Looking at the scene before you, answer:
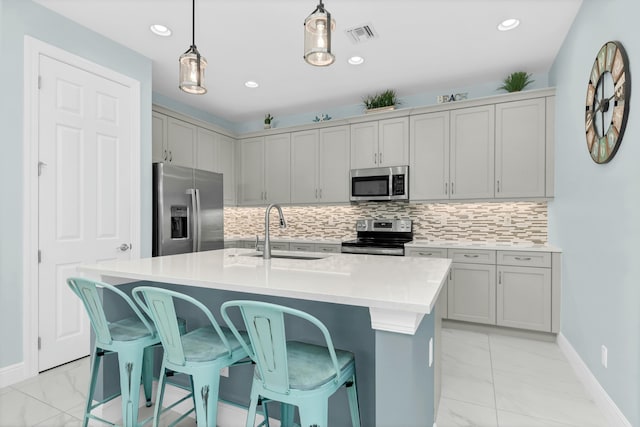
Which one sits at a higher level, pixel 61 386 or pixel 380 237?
pixel 380 237

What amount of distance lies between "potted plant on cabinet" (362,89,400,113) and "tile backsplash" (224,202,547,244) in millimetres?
1234

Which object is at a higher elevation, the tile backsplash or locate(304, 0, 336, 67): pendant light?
locate(304, 0, 336, 67): pendant light

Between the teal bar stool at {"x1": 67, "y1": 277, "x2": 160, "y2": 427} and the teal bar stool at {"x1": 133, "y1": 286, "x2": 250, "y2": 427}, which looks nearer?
the teal bar stool at {"x1": 133, "y1": 286, "x2": 250, "y2": 427}

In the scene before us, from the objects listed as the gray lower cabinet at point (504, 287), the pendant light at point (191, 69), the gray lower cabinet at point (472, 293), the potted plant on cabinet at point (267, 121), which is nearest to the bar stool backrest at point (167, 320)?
the pendant light at point (191, 69)

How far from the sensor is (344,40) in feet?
9.92

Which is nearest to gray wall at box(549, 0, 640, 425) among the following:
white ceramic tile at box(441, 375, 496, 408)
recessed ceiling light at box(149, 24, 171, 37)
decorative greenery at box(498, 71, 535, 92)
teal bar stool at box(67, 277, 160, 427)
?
decorative greenery at box(498, 71, 535, 92)

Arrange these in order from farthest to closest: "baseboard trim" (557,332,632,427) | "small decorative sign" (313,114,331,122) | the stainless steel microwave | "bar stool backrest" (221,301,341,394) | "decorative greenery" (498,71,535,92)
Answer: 1. "small decorative sign" (313,114,331,122)
2. the stainless steel microwave
3. "decorative greenery" (498,71,535,92)
4. "baseboard trim" (557,332,632,427)
5. "bar stool backrest" (221,301,341,394)

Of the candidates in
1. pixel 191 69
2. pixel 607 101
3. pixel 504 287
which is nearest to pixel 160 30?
pixel 191 69

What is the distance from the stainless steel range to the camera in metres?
3.98

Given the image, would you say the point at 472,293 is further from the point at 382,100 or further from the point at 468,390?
the point at 382,100

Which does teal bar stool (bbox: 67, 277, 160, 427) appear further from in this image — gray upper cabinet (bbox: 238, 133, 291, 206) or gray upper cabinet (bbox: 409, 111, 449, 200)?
gray upper cabinet (bbox: 238, 133, 291, 206)

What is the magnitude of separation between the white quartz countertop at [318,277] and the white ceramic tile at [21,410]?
3.10 feet

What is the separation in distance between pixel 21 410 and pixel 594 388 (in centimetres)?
364

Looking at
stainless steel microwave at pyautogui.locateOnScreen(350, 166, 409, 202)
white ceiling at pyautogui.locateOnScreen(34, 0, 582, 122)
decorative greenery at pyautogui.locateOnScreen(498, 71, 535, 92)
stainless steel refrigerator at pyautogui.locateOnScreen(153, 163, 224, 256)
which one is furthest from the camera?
stainless steel microwave at pyautogui.locateOnScreen(350, 166, 409, 202)
